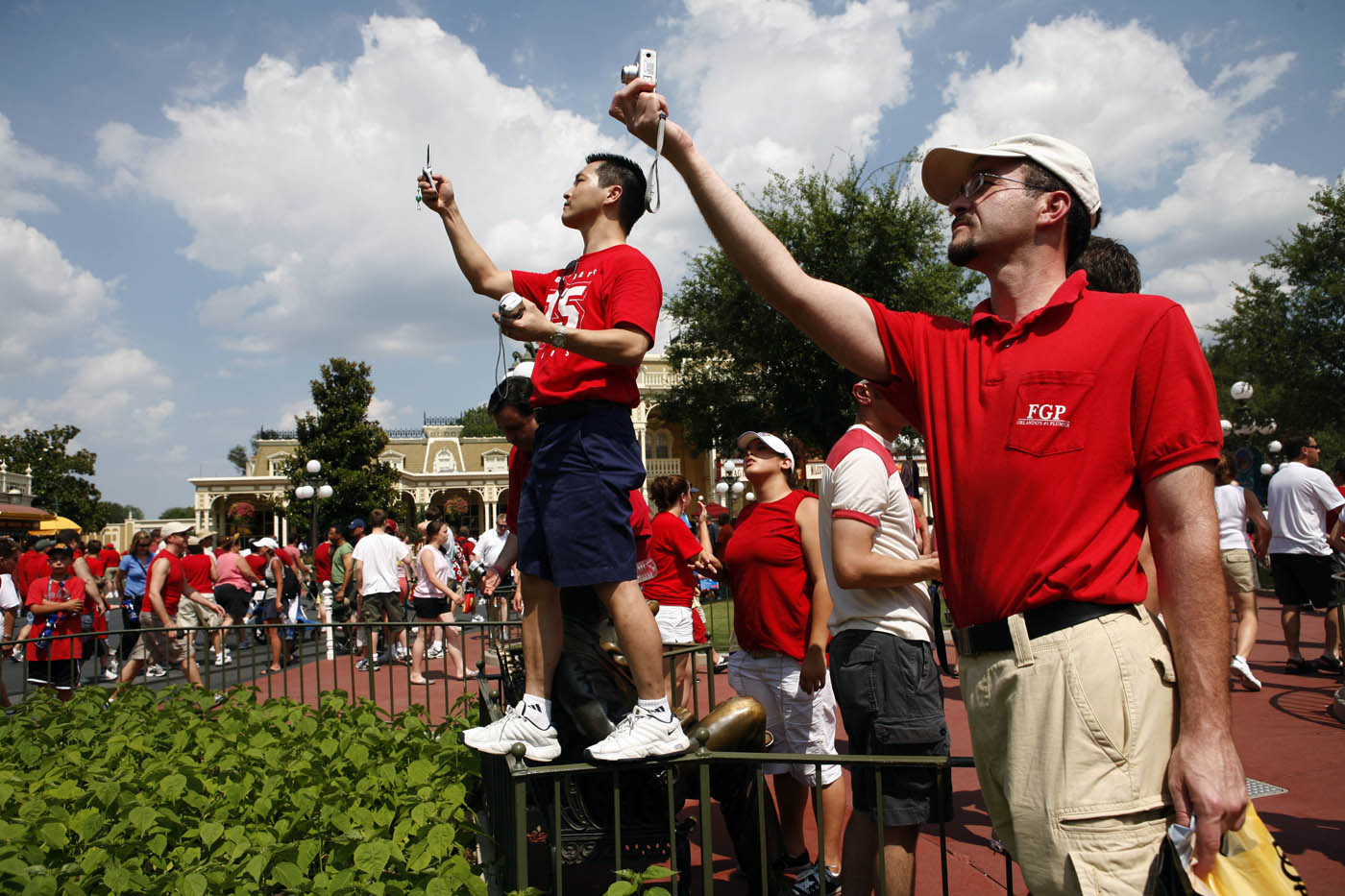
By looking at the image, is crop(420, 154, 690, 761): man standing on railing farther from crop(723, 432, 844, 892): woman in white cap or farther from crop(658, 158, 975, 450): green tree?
crop(658, 158, 975, 450): green tree

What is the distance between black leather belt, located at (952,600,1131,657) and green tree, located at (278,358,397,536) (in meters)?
42.3

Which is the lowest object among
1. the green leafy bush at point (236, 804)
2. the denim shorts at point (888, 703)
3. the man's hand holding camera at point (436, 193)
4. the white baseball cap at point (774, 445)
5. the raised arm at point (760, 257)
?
the green leafy bush at point (236, 804)

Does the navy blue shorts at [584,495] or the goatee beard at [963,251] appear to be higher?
the goatee beard at [963,251]

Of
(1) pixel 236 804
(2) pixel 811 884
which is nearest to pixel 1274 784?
(2) pixel 811 884

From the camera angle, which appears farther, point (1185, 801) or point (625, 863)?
point (625, 863)

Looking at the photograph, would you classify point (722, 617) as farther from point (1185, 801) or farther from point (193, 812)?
point (1185, 801)

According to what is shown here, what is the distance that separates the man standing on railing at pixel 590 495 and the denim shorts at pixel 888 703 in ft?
2.57

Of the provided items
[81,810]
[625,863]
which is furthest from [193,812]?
[625,863]

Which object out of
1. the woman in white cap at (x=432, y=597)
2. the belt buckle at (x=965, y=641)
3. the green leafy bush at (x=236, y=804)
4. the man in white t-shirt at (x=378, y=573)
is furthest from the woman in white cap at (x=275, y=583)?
the belt buckle at (x=965, y=641)

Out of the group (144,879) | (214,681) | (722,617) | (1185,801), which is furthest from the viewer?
(722,617)

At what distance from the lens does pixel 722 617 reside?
1745 centimetres

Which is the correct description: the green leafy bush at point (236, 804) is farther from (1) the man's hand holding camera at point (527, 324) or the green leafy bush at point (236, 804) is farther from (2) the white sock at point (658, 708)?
(1) the man's hand holding camera at point (527, 324)

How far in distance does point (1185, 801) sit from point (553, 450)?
197 cm

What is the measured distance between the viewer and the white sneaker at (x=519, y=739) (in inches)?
111
